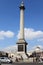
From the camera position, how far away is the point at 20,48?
236ft

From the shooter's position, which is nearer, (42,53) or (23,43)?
(23,43)

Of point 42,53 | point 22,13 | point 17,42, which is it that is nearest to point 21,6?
point 22,13

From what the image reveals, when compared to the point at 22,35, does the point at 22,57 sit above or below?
below

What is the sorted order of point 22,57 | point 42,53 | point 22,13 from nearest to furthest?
point 22,57 → point 22,13 → point 42,53

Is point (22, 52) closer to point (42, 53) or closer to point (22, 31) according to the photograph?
point (22, 31)

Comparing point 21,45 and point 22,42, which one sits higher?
point 22,42

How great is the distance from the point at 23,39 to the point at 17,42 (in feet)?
8.05

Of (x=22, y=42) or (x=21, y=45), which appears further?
(x=22, y=42)

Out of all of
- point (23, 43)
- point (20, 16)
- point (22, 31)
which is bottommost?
point (23, 43)

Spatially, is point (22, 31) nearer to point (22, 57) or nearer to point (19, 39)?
point (19, 39)

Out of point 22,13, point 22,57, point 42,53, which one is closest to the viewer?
point 22,57

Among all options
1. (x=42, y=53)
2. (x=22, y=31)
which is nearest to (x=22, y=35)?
(x=22, y=31)

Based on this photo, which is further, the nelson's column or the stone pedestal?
the nelson's column

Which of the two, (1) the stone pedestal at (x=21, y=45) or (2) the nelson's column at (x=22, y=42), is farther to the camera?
(2) the nelson's column at (x=22, y=42)
